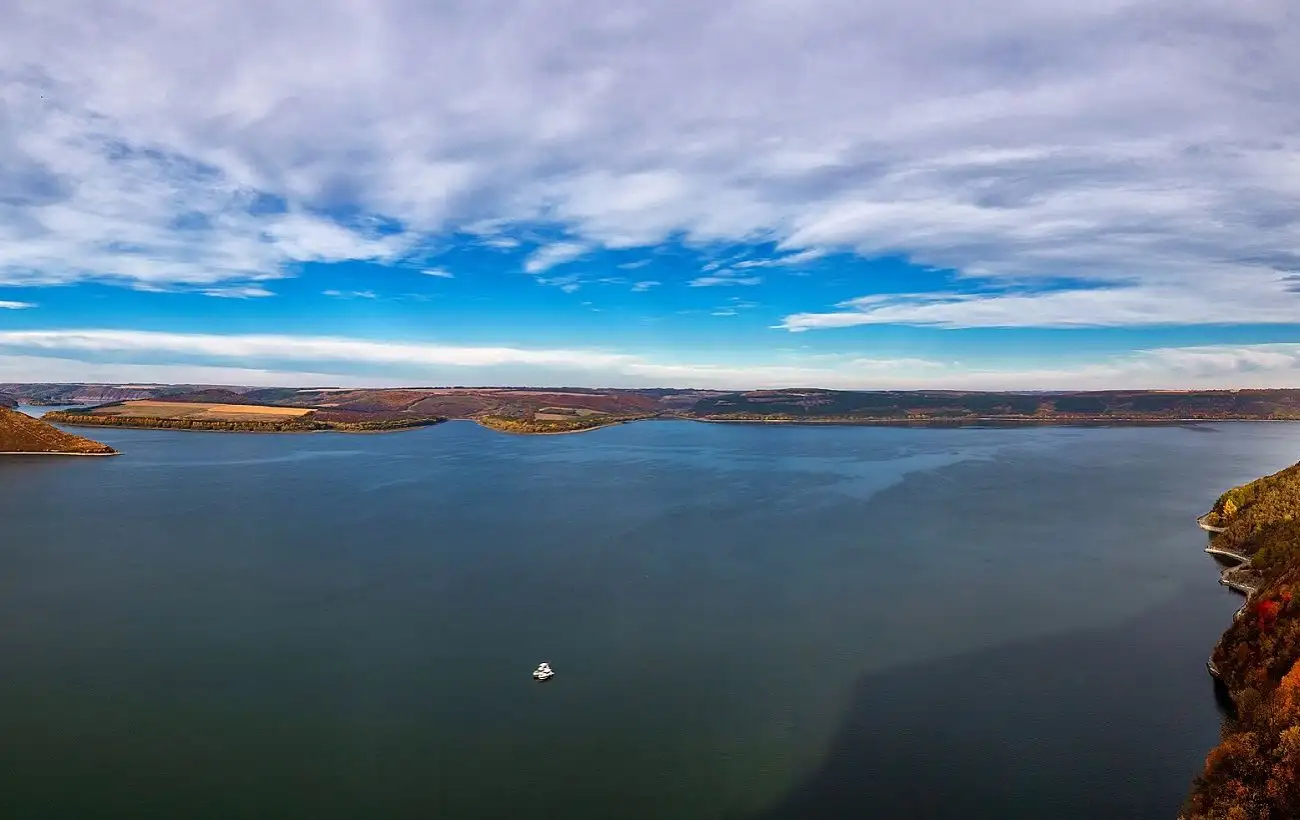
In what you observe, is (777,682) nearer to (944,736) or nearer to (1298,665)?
(944,736)

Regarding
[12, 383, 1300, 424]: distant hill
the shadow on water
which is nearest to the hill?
[12, 383, 1300, 424]: distant hill

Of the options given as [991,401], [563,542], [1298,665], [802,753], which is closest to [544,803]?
[802,753]

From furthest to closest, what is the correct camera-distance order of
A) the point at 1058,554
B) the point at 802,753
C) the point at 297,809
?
the point at 1058,554
the point at 802,753
the point at 297,809

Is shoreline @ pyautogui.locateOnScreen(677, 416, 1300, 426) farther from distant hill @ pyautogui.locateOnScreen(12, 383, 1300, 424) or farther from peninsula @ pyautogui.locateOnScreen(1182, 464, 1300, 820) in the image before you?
peninsula @ pyautogui.locateOnScreen(1182, 464, 1300, 820)

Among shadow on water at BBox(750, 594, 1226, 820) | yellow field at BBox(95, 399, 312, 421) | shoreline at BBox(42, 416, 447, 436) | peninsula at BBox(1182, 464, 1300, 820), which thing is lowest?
shadow on water at BBox(750, 594, 1226, 820)

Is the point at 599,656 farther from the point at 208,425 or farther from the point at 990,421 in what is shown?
the point at 990,421

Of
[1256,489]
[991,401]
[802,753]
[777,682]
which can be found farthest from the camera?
[991,401]
